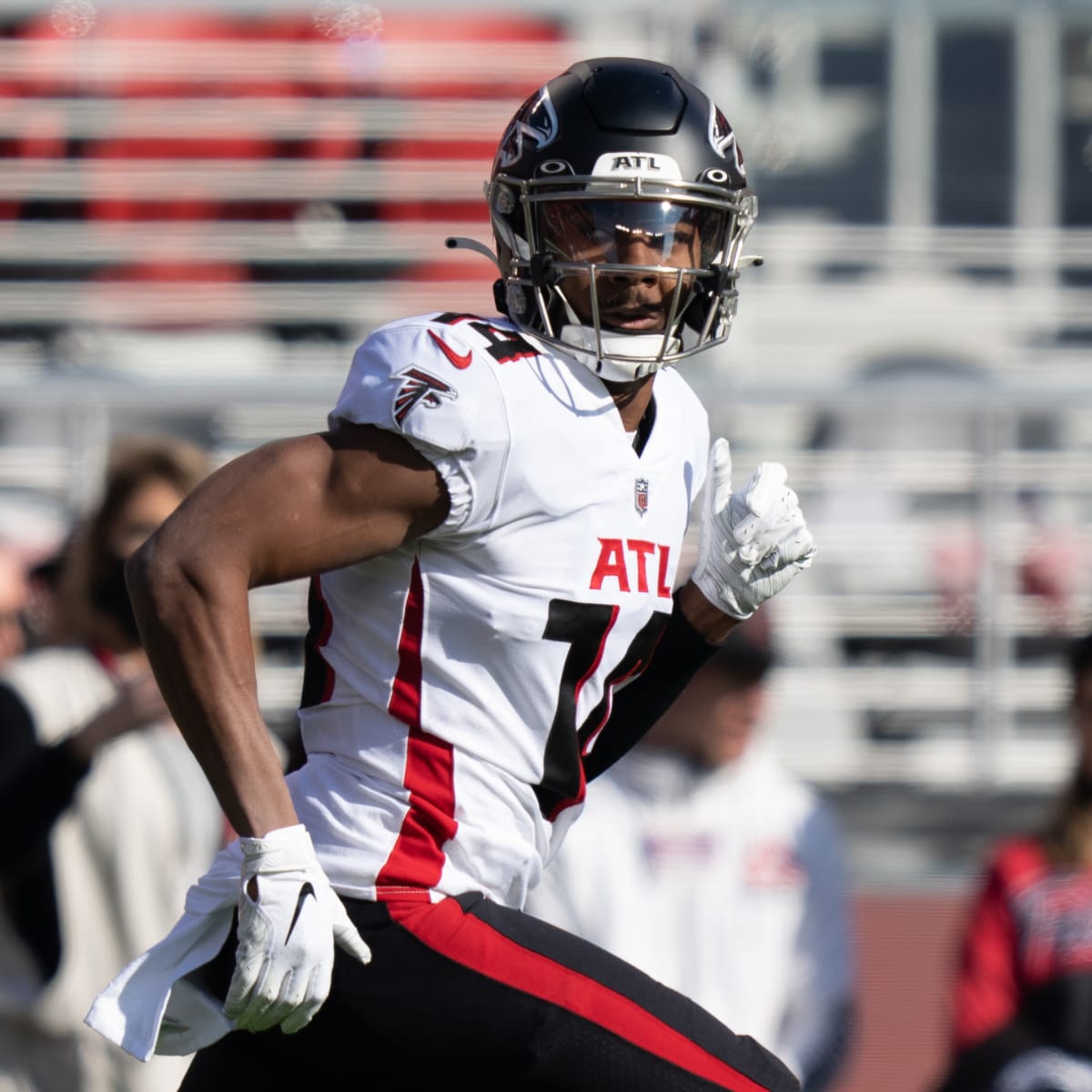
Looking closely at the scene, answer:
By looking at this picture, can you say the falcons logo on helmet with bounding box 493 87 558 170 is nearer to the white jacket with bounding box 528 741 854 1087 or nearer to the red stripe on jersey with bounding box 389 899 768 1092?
the red stripe on jersey with bounding box 389 899 768 1092

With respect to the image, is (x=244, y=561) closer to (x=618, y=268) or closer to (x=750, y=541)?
(x=618, y=268)

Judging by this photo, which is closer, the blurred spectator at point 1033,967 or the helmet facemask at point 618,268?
the helmet facemask at point 618,268

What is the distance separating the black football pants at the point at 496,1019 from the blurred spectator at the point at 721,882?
157 cm

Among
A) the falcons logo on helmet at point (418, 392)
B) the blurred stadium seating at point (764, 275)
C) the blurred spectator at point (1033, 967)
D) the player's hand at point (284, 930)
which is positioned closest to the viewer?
the player's hand at point (284, 930)

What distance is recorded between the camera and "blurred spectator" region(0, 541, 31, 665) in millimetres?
4371

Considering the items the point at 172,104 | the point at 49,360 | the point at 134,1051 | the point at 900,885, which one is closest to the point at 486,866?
the point at 134,1051

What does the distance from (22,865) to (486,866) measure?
1.73 meters

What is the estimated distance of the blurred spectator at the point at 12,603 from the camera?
14.3 feet

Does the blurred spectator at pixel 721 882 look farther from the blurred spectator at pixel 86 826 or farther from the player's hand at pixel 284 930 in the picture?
the player's hand at pixel 284 930

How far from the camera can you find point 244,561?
1.96 m

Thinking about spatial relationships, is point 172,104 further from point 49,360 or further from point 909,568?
point 909,568

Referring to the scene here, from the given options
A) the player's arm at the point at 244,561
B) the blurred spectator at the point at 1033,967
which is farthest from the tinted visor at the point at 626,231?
the blurred spectator at the point at 1033,967

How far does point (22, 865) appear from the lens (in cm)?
359

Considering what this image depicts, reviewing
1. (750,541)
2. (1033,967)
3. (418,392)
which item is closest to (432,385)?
(418,392)
